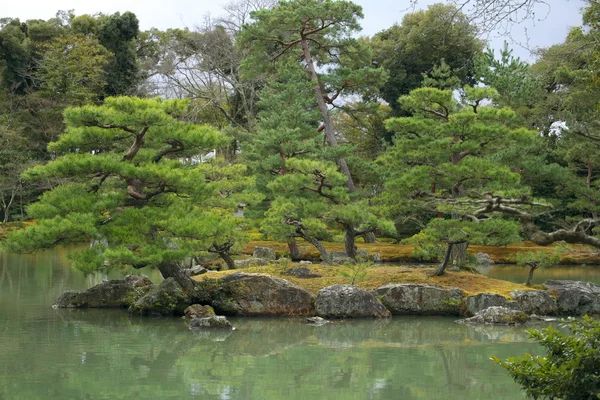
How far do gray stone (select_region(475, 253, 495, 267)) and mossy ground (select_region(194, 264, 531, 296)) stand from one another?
7.75m

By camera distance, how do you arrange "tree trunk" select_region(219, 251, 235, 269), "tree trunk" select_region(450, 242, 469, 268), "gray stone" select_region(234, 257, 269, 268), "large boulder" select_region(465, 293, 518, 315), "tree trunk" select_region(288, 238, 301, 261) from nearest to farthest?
"large boulder" select_region(465, 293, 518, 315) → "tree trunk" select_region(219, 251, 235, 269) → "gray stone" select_region(234, 257, 269, 268) → "tree trunk" select_region(450, 242, 469, 268) → "tree trunk" select_region(288, 238, 301, 261)

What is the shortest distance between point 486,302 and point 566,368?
20.7ft

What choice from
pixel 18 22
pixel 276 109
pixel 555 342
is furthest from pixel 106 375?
pixel 18 22

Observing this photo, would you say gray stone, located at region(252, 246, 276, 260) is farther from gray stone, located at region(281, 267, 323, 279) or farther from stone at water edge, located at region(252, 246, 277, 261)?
gray stone, located at region(281, 267, 323, 279)

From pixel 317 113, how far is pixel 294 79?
110 centimetres

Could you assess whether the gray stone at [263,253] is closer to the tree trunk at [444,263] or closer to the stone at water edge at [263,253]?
the stone at water edge at [263,253]

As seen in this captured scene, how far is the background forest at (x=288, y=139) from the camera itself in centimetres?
870

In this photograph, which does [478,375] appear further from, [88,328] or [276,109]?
[276,109]

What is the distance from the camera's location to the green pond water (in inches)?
215

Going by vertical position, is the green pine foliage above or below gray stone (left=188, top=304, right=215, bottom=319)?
above

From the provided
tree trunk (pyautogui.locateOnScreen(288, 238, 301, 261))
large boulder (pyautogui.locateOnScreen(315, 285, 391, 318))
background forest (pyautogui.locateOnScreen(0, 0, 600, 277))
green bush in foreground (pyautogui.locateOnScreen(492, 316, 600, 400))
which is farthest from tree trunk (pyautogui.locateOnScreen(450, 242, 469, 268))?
green bush in foreground (pyautogui.locateOnScreen(492, 316, 600, 400))

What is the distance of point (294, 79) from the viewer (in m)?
17.1

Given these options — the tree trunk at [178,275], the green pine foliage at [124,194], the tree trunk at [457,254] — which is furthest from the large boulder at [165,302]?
the tree trunk at [457,254]

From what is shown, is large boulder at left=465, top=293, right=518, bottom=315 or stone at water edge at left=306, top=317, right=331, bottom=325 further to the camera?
large boulder at left=465, top=293, right=518, bottom=315
